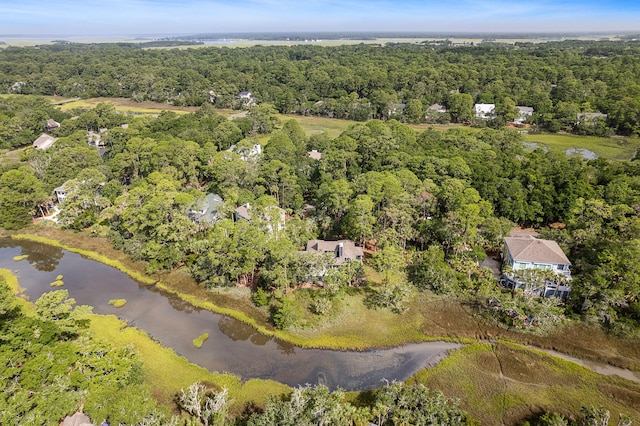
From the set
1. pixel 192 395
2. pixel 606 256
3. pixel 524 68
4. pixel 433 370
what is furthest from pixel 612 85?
pixel 192 395

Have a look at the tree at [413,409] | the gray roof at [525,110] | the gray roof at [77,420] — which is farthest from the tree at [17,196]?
the gray roof at [525,110]

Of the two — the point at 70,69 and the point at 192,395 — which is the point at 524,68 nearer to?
the point at 192,395

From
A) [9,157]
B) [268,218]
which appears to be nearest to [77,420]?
[268,218]

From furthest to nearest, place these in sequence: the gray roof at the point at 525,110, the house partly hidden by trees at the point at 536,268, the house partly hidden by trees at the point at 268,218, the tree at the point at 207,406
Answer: the gray roof at the point at 525,110 → the house partly hidden by trees at the point at 268,218 → the house partly hidden by trees at the point at 536,268 → the tree at the point at 207,406

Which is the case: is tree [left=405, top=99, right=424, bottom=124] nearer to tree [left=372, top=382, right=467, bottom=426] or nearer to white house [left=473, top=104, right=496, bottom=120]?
white house [left=473, top=104, right=496, bottom=120]

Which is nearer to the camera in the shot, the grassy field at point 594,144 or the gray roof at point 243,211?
the gray roof at point 243,211

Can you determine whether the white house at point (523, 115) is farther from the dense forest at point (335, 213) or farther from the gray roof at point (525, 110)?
the dense forest at point (335, 213)
